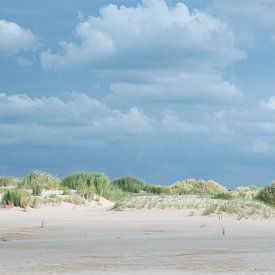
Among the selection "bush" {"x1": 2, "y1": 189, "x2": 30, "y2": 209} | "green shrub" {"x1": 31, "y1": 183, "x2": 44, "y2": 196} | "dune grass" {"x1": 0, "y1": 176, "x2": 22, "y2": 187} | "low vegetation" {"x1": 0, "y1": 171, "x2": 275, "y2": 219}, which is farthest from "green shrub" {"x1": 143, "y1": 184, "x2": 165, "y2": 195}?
"bush" {"x1": 2, "y1": 189, "x2": 30, "y2": 209}

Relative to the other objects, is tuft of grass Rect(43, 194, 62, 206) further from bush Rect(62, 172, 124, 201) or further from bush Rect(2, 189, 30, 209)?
bush Rect(62, 172, 124, 201)

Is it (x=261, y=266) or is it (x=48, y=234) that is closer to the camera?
(x=261, y=266)

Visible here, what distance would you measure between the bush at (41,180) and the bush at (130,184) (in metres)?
6.23

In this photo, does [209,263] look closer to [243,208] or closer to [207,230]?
[207,230]

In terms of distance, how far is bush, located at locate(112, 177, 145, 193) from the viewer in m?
35.6

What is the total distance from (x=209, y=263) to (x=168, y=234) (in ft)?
18.0

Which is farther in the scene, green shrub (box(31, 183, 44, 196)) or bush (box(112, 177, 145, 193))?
bush (box(112, 177, 145, 193))

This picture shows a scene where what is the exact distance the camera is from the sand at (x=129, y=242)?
10.7m

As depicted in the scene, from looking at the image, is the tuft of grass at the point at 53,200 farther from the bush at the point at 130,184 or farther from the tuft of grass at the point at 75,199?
the bush at the point at 130,184

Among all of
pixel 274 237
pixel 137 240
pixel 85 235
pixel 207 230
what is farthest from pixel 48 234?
pixel 274 237

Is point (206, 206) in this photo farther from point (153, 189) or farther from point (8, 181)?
point (153, 189)

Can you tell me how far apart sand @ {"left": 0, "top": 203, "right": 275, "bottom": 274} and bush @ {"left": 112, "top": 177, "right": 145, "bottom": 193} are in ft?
41.4

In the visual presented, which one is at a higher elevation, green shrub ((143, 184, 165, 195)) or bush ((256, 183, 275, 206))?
green shrub ((143, 184, 165, 195))

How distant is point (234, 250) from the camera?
42.5 feet
